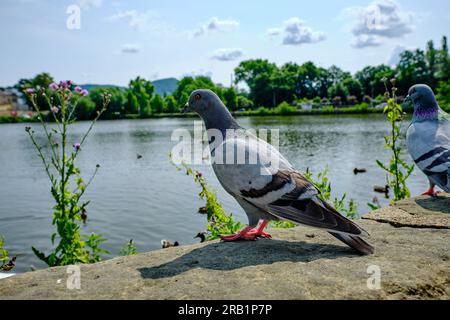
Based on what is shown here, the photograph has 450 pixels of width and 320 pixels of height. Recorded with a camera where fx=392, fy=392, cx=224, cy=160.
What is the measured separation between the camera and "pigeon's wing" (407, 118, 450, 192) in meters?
5.14

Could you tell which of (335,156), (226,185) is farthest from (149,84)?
(226,185)

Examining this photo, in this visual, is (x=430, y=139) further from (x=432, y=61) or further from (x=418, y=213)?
(x=432, y=61)

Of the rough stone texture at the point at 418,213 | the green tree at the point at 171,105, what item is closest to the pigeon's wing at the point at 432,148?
the rough stone texture at the point at 418,213

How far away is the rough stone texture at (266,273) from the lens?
2553 millimetres

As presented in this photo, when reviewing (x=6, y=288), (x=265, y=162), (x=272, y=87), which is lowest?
(x=6, y=288)

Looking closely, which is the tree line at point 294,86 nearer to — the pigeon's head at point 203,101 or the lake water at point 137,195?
the lake water at point 137,195

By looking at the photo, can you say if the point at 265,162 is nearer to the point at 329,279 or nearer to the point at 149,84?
the point at 329,279

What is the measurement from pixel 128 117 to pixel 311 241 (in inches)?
3616

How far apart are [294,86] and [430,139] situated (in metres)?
115

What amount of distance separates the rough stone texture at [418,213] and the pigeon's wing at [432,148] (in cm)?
27

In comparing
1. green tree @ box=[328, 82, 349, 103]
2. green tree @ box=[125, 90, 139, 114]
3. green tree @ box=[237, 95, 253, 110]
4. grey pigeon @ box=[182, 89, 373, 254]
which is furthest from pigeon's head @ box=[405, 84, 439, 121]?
green tree @ box=[328, 82, 349, 103]

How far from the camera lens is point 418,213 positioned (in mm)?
4609

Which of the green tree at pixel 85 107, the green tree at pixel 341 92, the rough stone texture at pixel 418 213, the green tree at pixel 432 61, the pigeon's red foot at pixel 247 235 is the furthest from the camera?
the green tree at pixel 341 92
